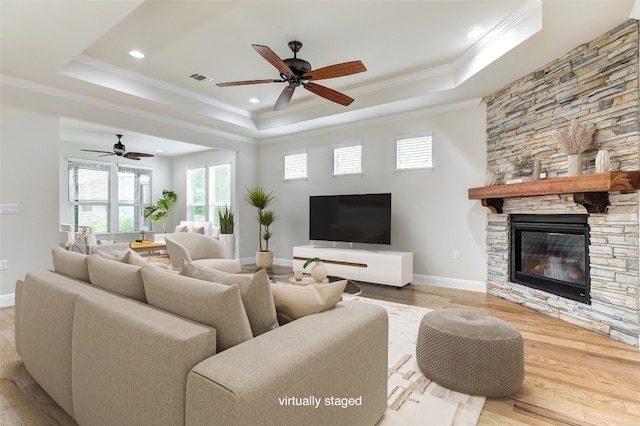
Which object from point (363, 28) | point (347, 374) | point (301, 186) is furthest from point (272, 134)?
point (347, 374)

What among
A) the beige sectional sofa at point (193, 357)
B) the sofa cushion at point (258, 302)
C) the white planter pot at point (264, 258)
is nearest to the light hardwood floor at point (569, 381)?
the beige sectional sofa at point (193, 357)

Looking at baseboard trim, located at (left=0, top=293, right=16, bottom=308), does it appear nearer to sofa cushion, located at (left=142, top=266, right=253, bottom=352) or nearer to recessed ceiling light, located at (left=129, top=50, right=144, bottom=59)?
recessed ceiling light, located at (left=129, top=50, right=144, bottom=59)

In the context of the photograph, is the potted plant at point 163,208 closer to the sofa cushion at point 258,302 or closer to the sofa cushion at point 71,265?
the sofa cushion at point 71,265

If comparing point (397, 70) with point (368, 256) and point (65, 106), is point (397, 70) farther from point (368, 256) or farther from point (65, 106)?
point (65, 106)

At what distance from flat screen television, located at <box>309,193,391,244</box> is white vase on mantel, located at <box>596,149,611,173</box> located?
101 inches

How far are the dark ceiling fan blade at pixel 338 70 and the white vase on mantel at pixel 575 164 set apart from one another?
2.20 meters

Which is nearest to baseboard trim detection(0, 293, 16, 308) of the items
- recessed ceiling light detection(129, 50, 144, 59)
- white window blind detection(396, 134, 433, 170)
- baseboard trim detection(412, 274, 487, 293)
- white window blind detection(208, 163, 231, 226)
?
recessed ceiling light detection(129, 50, 144, 59)

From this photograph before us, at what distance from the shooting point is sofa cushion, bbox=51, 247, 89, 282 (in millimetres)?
2139

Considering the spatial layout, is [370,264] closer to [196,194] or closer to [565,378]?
[565,378]

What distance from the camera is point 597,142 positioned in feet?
10.4

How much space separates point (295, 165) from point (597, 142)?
4685 mm

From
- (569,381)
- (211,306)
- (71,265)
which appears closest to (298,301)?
(211,306)

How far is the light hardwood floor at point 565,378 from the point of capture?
6.08 feet

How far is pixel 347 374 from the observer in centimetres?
142
